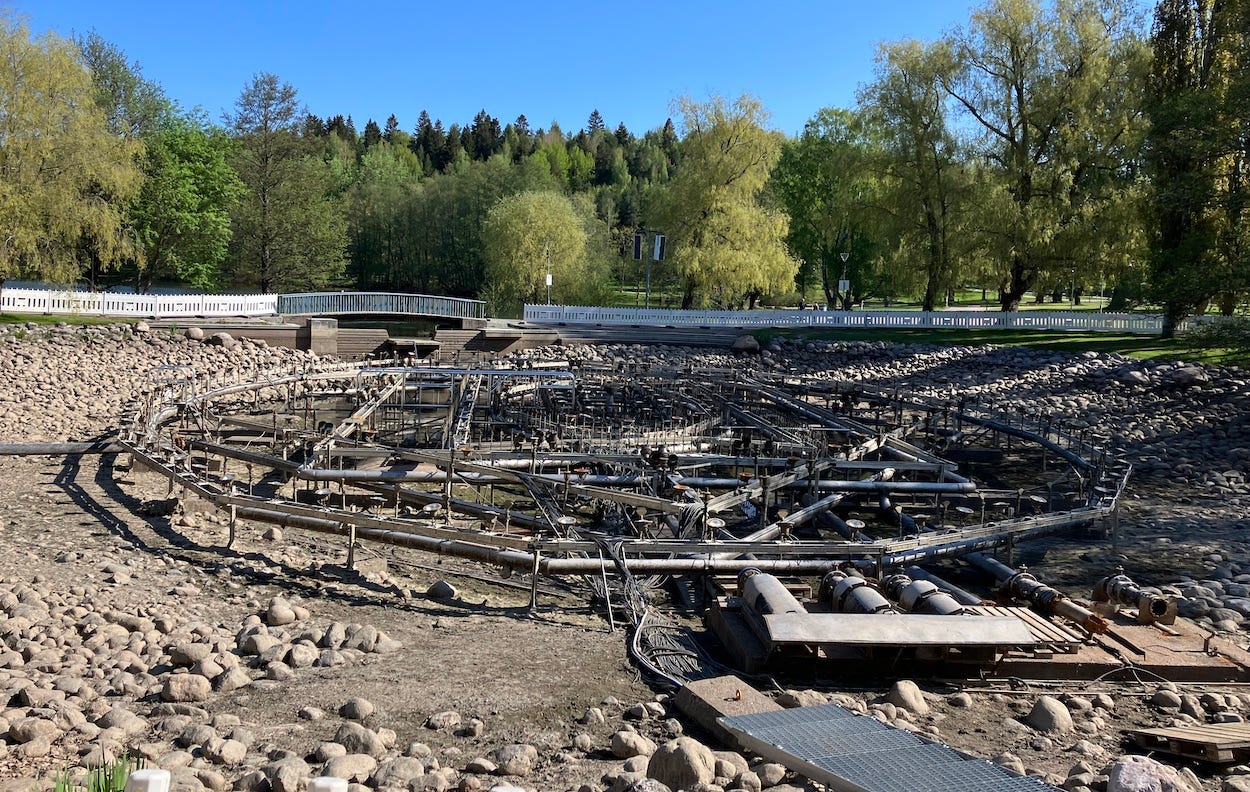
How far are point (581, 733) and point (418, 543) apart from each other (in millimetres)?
5217

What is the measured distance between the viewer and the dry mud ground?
809 centimetres

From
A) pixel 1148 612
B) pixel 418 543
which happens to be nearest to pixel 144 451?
pixel 418 543

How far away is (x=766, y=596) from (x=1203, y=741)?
173 inches

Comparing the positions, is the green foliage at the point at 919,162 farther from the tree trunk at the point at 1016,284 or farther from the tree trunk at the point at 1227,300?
the tree trunk at the point at 1227,300

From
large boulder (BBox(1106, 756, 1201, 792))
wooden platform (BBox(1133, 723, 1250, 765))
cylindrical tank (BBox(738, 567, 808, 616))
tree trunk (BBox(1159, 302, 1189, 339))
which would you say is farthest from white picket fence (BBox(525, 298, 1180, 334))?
large boulder (BBox(1106, 756, 1201, 792))

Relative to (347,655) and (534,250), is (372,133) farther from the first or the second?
(347,655)

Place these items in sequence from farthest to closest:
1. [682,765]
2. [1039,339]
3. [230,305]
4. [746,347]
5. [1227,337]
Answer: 1. [1039,339]
2. [746,347]
3. [230,305]
4. [1227,337]
5. [682,765]

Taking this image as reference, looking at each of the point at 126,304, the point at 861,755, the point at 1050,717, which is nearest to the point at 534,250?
the point at 126,304

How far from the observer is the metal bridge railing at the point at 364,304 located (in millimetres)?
43281

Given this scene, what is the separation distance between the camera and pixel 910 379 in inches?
1448

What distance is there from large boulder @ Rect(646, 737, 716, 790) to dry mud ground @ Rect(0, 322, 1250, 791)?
1.44 ft

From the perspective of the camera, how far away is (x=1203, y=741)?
28.5 ft

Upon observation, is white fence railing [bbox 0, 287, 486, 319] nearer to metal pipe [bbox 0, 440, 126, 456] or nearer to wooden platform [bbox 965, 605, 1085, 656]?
metal pipe [bbox 0, 440, 126, 456]

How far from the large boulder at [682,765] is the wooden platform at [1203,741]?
4.37 metres
